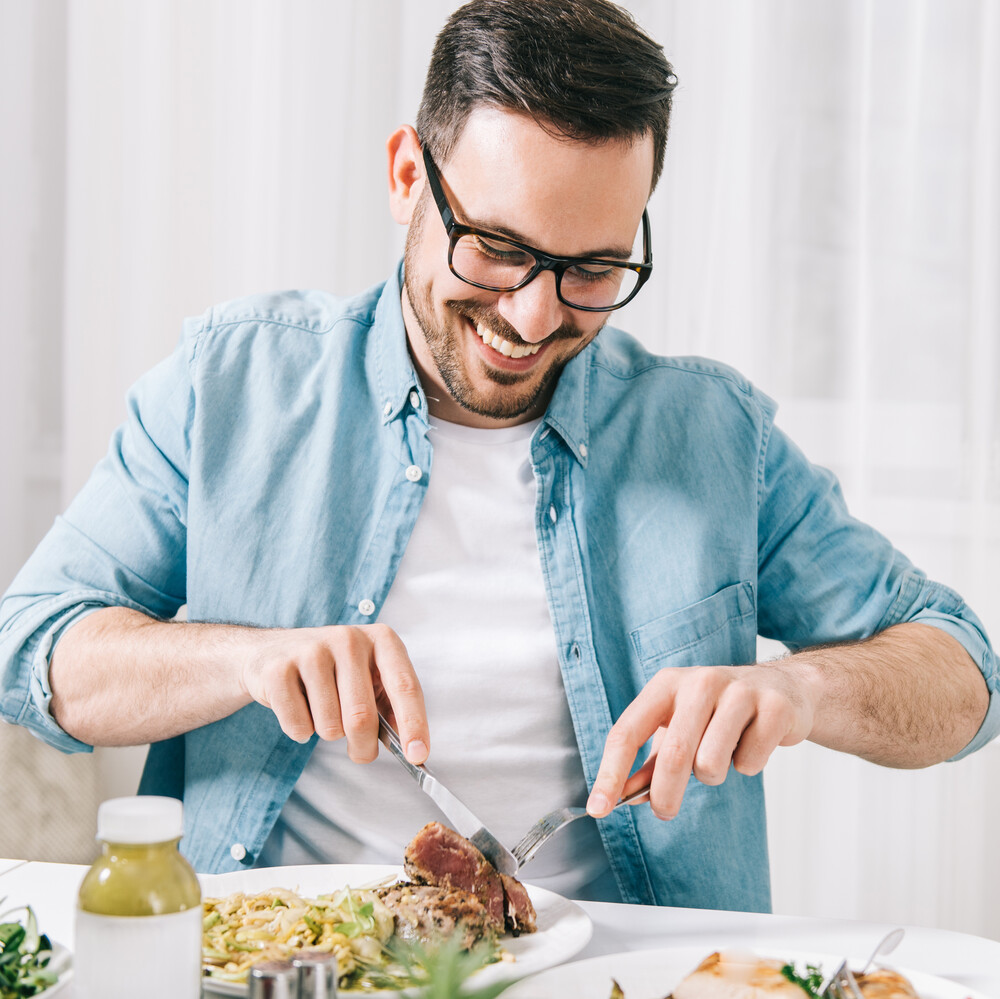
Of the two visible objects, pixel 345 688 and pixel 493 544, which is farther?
pixel 493 544

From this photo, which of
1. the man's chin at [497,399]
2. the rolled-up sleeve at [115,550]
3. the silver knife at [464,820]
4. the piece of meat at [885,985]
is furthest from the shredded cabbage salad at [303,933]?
the man's chin at [497,399]

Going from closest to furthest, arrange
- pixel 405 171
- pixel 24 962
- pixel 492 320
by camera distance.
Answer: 1. pixel 24 962
2. pixel 492 320
3. pixel 405 171

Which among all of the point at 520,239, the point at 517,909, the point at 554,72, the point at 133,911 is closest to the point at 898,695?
the point at 517,909

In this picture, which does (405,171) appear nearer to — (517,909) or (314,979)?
(517,909)

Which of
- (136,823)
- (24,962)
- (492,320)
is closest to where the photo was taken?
(136,823)

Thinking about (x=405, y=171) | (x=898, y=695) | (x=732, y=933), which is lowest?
(x=732, y=933)

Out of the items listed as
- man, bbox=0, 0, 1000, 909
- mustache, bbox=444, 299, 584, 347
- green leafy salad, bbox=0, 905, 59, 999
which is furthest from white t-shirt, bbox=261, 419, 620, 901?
green leafy salad, bbox=0, 905, 59, 999

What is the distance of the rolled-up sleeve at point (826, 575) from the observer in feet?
4.55

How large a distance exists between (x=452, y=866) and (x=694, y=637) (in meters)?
0.55

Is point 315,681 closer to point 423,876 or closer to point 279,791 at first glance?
point 423,876

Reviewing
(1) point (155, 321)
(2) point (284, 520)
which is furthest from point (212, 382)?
(1) point (155, 321)

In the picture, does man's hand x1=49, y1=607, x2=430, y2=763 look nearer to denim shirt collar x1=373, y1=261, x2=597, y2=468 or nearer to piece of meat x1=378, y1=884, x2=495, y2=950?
piece of meat x1=378, y1=884, x2=495, y2=950

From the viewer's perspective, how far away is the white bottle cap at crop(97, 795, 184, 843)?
547mm

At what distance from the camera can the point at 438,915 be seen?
80 centimetres
